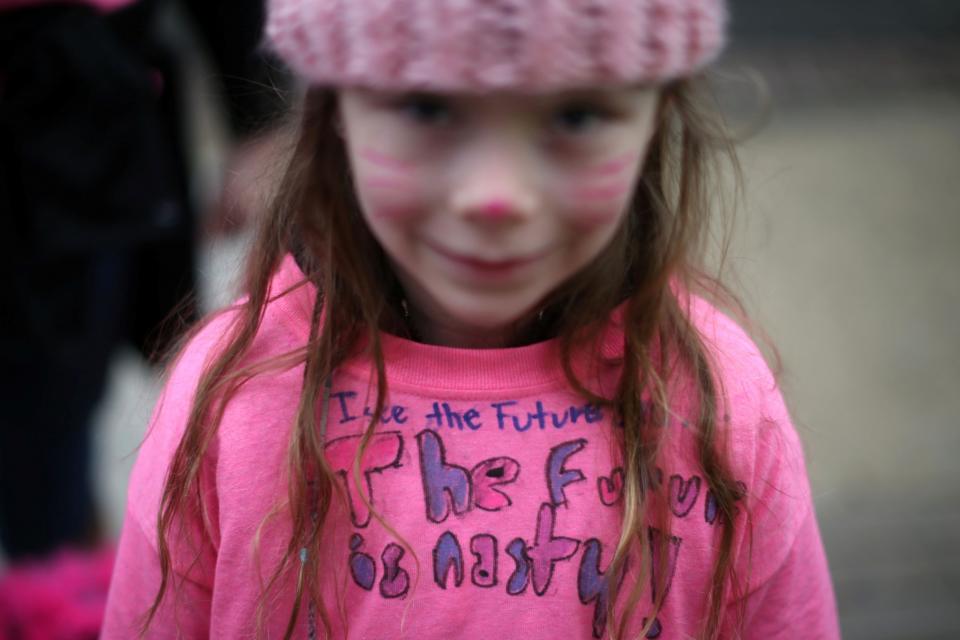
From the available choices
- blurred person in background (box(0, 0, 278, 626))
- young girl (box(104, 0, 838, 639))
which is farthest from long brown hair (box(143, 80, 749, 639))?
blurred person in background (box(0, 0, 278, 626))

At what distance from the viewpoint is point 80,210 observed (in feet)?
7.29

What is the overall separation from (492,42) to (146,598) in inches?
33.3

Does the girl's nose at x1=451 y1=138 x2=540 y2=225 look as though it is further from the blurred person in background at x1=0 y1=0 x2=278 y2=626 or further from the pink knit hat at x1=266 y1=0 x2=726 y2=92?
the blurred person in background at x1=0 y1=0 x2=278 y2=626

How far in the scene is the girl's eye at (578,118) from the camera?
3.56 ft

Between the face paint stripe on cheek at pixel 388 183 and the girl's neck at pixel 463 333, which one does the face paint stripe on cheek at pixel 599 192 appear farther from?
Result: the girl's neck at pixel 463 333

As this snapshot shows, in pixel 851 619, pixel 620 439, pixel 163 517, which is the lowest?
pixel 851 619

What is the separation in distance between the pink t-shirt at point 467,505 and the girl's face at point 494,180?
176 mm

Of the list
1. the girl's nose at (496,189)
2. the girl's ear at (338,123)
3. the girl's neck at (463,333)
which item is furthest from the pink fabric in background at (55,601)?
the girl's nose at (496,189)

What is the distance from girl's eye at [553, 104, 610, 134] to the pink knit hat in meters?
0.05

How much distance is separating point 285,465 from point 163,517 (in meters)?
0.16

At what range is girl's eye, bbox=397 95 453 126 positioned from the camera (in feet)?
3.51

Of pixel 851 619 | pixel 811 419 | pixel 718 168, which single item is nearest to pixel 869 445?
pixel 811 419

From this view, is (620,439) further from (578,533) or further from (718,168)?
(718,168)

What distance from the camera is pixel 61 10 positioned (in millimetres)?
2131
